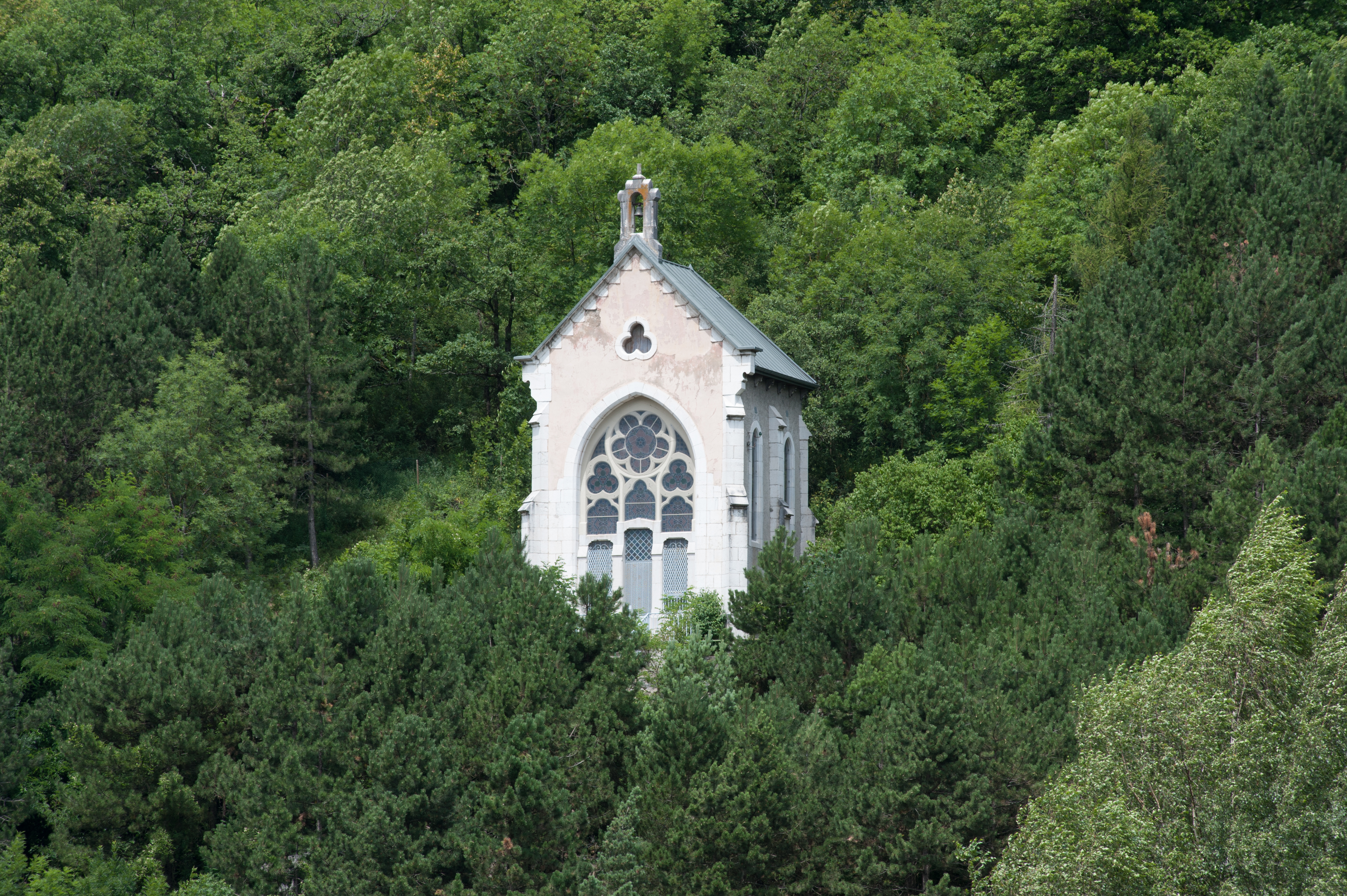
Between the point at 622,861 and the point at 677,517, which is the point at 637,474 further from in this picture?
the point at 622,861

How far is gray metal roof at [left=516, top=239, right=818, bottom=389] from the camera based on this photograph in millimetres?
35250

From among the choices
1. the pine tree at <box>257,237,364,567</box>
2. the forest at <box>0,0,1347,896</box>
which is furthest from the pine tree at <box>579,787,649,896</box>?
the pine tree at <box>257,237,364,567</box>

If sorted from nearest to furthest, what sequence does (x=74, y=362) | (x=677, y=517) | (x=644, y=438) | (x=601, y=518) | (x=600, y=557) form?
1. (x=677, y=517)
2. (x=600, y=557)
3. (x=601, y=518)
4. (x=644, y=438)
5. (x=74, y=362)

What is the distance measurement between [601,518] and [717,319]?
5.49 meters

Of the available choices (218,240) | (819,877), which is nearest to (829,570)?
(819,877)

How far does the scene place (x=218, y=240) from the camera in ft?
161

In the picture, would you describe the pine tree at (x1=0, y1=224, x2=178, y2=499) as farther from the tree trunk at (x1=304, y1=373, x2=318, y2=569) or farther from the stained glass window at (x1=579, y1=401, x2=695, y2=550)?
the stained glass window at (x1=579, y1=401, x2=695, y2=550)

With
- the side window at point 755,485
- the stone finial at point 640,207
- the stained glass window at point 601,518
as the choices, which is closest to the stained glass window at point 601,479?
the stained glass window at point 601,518

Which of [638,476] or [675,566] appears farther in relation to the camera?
[638,476]

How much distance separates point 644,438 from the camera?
3603 centimetres

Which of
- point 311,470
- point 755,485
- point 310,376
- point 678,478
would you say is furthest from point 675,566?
point 310,376

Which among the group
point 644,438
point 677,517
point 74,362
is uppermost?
point 74,362

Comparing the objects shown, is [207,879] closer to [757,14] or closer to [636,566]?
[636,566]


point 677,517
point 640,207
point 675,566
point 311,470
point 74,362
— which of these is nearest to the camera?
point 675,566
